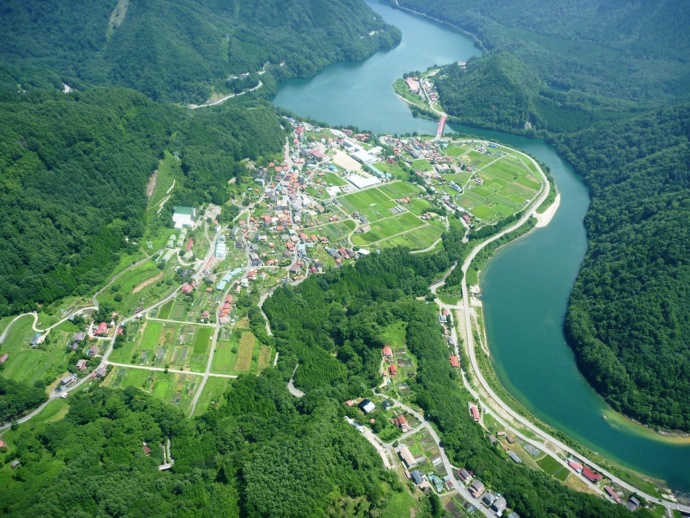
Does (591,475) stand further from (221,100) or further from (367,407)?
(221,100)

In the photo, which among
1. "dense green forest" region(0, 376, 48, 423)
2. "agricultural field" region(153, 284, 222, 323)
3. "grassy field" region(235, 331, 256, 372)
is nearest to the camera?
"dense green forest" region(0, 376, 48, 423)

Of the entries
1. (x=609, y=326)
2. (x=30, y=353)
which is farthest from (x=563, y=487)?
(x=30, y=353)

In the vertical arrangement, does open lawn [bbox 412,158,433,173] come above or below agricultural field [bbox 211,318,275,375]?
above

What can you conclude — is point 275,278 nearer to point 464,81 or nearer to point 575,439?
point 575,439

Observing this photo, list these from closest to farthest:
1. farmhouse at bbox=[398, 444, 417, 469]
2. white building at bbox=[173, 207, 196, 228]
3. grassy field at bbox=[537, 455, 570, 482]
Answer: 1. farmhouse at bbox=[398, 444, 417, 469]
2. grassy field at bbox=[537, 455, 570, 482]
3. white building at bbox=[173, 207, 196, 228]

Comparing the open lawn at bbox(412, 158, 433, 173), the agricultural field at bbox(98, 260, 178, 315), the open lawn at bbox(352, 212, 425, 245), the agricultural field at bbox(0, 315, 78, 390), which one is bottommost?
the agricultural field at bbox(0, 315, 78, 390)

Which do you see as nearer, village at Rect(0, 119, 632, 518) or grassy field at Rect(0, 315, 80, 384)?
village at Rect(0, 119, 632, 518)

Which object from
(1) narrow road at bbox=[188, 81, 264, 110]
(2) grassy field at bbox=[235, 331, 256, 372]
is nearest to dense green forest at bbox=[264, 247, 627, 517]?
(2) grassy field at bbox=[235, 331, 256, 372]

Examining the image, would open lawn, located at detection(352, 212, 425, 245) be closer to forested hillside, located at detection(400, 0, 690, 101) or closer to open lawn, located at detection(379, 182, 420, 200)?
open lawn, located at detection(379, 182, 420, 200)
